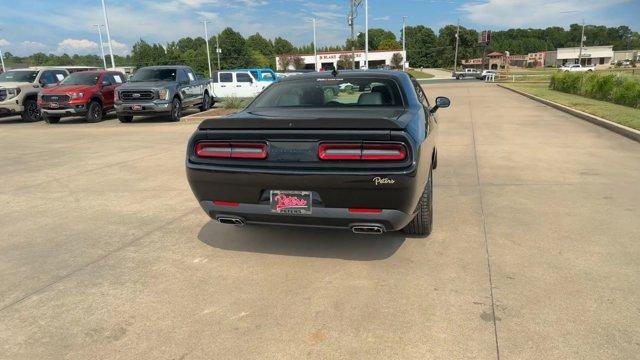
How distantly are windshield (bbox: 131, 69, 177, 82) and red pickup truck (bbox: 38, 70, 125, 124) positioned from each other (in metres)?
1.34

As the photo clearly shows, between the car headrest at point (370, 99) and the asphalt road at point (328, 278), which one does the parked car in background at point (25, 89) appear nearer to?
the asphalt road at point (328, 278)

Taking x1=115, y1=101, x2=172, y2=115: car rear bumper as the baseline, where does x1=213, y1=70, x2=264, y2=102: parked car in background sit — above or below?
above

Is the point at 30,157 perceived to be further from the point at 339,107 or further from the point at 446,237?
the point at 446,237

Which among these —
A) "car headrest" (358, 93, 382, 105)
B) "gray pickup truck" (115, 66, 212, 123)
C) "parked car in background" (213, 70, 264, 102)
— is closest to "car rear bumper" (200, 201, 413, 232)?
"car headrest" (358, 93, 382, 105)

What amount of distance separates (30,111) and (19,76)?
139cm

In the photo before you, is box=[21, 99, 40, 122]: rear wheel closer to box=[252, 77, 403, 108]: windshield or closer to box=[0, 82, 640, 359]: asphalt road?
box=[0, 82, 640, 359]: asphalt road

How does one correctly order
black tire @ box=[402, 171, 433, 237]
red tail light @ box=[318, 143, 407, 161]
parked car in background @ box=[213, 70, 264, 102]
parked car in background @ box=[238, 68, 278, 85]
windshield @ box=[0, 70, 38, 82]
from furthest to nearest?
parked car in background @ box=[238, 68, 278, 85] → parked car in background @ box=[213, 70, 264, 102] → windshield @ box=[0, 70, 38, 82] → black tire @ box=[402, 171, 433, 237] → red tail light @ box=[318, 143, 407, 161]

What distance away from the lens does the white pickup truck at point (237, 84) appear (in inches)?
826

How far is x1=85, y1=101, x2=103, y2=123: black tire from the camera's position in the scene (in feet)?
49.4

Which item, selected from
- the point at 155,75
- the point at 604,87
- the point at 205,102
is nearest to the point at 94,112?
the point at 155,75

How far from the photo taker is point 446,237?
417 cm

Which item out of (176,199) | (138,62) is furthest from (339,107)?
(138,62)

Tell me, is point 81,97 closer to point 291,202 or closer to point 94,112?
point 94,112

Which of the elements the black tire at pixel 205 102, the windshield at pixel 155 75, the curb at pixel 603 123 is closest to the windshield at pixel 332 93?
the curb at pixel 603 123
